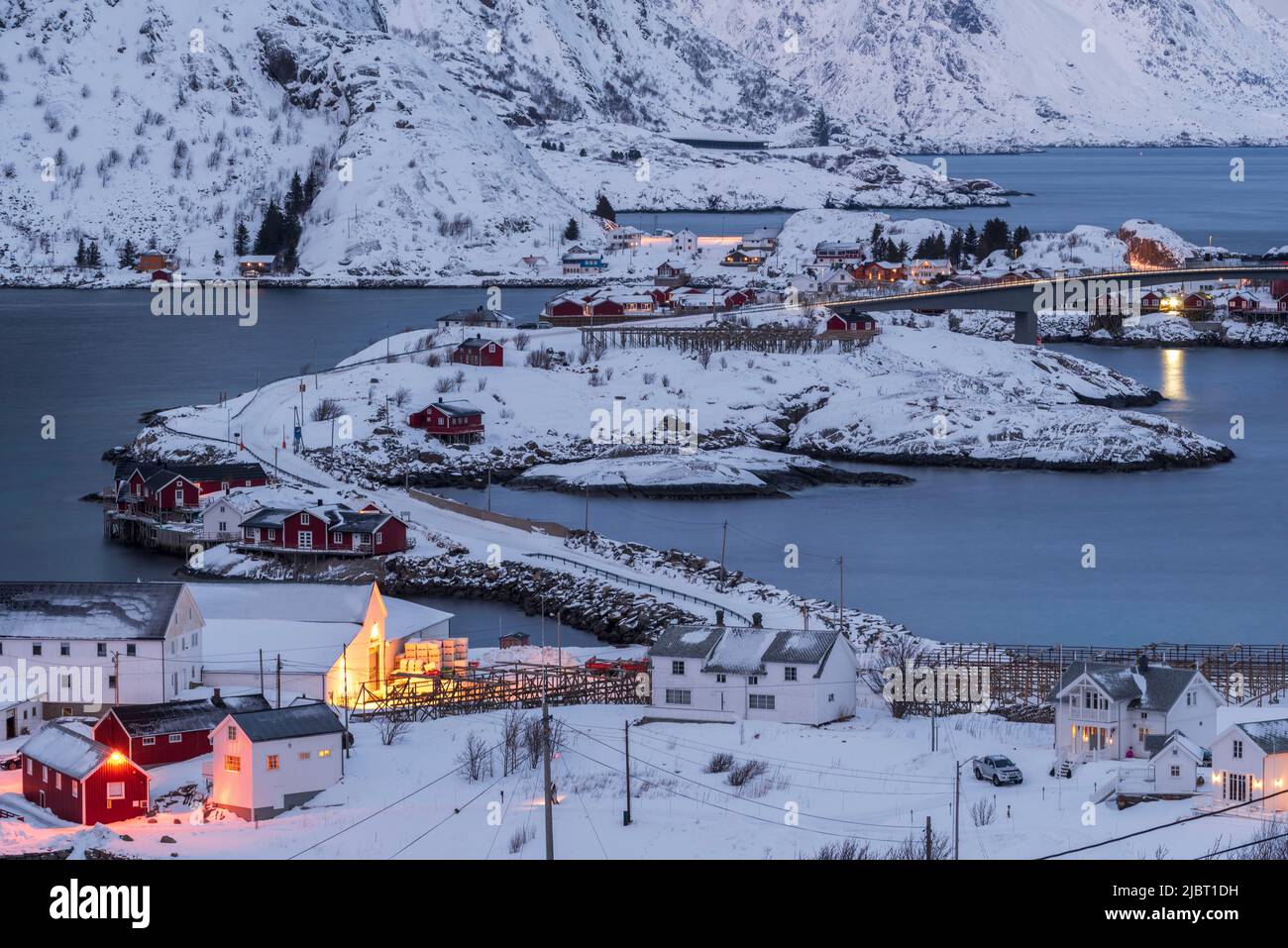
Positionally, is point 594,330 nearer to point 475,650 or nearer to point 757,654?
point 475,650

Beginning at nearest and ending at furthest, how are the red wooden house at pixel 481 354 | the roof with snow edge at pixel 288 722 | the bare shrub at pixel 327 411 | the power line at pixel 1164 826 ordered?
the power line at pixel 1164 826, the roof with snow edge at pixel 288 722, the bare shrub at pixel 327 411, the red wooden house at pixel 481 354

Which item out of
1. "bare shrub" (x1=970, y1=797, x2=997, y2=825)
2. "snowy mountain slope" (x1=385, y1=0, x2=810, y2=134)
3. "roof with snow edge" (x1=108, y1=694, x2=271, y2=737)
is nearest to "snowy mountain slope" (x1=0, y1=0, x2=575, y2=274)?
"snowy mountain slope" (x1=385, y1=0, x2=810, y2=134)

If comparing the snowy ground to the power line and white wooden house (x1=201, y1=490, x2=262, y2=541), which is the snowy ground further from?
white wooden house (x1=201, y1=490, x2=262, y2=541)

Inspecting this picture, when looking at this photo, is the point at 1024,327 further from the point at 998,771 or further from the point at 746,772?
the point at 998,771

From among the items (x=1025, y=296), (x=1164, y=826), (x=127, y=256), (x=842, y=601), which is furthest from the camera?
(x=127, y=256)

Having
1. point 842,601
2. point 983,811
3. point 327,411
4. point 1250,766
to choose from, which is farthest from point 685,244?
point 1250,766

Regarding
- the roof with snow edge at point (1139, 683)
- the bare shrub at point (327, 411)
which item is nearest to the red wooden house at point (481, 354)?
the bare shrub at point (327, 411)

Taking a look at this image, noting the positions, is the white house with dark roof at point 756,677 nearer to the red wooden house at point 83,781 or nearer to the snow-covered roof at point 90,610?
the snow-covered roof at point 90,610
